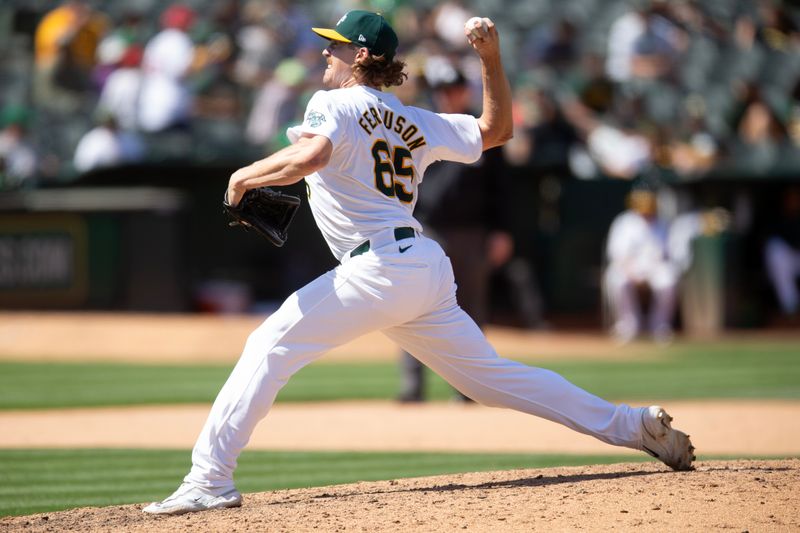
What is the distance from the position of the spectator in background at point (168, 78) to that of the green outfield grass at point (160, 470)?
28.4ft

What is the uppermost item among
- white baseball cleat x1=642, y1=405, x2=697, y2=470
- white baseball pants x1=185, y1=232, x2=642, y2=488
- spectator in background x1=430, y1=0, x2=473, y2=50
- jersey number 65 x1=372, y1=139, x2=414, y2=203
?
spectator in background x1=430, y1=0, x2=473, y2=50

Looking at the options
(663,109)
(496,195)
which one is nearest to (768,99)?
(663,109)

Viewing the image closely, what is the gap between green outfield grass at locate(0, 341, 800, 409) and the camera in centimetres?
1028

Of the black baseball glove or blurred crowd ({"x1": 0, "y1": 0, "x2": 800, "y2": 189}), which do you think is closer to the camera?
the black baseball glove

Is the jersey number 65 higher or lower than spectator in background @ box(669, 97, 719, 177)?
lower

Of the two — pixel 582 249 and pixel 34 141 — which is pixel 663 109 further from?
pixel 34 141

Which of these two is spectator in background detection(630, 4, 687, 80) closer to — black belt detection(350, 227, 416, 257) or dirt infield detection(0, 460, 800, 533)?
dirt infield detection(0, 460, 800, 533)

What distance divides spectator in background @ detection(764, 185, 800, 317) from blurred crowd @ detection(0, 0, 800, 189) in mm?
580

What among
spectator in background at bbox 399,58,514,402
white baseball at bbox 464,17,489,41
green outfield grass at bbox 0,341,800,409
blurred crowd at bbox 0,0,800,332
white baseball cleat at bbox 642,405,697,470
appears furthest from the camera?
blurred crowd at bbox 0,0,800,332

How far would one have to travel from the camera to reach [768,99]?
17.3m

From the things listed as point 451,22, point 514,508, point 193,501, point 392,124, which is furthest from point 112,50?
point 514,508

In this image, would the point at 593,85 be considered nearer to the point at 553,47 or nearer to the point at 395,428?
the point at 553,47

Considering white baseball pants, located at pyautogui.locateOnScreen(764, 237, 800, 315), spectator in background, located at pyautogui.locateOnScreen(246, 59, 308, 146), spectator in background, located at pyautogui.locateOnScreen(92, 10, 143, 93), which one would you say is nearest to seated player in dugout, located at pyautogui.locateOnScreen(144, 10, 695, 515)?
spectator in background, located at pyautogui.locateOnScreen(246, 59, 308, 146)

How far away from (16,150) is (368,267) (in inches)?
446
